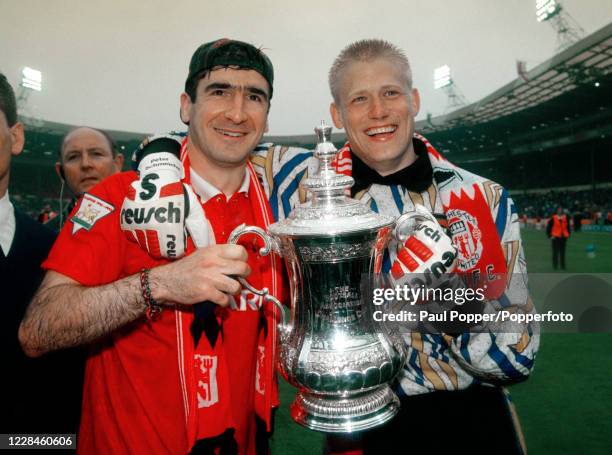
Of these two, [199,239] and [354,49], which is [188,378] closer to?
[199,239]

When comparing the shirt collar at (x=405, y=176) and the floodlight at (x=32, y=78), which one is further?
the floodlight at (x=32, y=78)

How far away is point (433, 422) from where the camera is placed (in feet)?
5.59

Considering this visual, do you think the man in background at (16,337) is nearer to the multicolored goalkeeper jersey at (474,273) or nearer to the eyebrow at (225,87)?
the eyebrow at (225,87)

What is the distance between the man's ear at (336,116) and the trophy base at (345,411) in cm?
117

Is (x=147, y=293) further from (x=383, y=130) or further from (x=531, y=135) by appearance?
(x=531, y=135)

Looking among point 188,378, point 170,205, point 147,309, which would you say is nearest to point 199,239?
point 170,205

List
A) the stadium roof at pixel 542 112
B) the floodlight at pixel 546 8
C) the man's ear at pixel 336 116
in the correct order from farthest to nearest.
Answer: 1. the floodlight at pixel 546 8
2. the stadium roof at pixel 542 112
3. the man's ear at pixel 336 116

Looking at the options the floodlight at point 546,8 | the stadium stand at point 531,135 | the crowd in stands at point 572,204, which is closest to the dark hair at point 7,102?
the crowd in stands at point 572,204

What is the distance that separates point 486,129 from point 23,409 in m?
33.3

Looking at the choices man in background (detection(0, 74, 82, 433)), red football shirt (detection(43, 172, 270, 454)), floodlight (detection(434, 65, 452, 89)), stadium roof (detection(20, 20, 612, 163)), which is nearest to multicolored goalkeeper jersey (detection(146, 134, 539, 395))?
red football shirt (detection(43, 172, 270, 454))

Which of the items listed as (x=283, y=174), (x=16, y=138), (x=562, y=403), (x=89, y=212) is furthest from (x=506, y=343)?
(x=562, y=403)

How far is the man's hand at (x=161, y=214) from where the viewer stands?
4.42 feet

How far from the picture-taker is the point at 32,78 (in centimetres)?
2570

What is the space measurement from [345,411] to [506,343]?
2.38 ft
